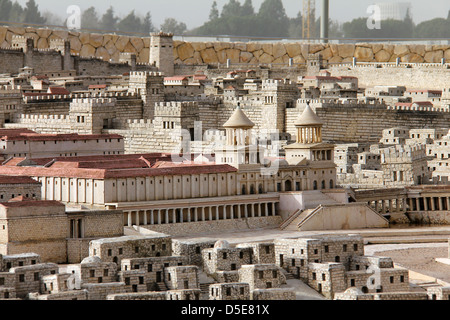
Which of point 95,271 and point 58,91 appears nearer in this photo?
point 95,271

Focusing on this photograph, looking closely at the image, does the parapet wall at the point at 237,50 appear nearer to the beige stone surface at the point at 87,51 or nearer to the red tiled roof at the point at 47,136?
the beige stone surface at the point at 87,51

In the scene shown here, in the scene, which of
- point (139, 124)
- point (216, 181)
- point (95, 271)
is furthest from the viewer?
point (139, 124)

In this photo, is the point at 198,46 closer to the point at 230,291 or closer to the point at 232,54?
the point at 232,54

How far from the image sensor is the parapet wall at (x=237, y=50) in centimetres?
11231

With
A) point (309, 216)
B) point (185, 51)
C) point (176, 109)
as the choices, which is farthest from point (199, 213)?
point (185, 51)

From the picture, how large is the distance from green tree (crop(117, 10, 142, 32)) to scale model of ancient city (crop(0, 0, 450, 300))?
13.3 m

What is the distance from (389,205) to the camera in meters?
67.9

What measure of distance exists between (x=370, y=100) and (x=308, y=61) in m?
23.8

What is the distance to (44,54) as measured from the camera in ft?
326

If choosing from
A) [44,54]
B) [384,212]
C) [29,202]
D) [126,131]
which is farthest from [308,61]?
[29,202]

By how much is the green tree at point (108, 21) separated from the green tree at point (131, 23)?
2794mm

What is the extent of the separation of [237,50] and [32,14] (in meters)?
15.8

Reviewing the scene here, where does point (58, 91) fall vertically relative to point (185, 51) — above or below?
below

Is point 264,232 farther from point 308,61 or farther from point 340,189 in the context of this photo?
point 308,61
